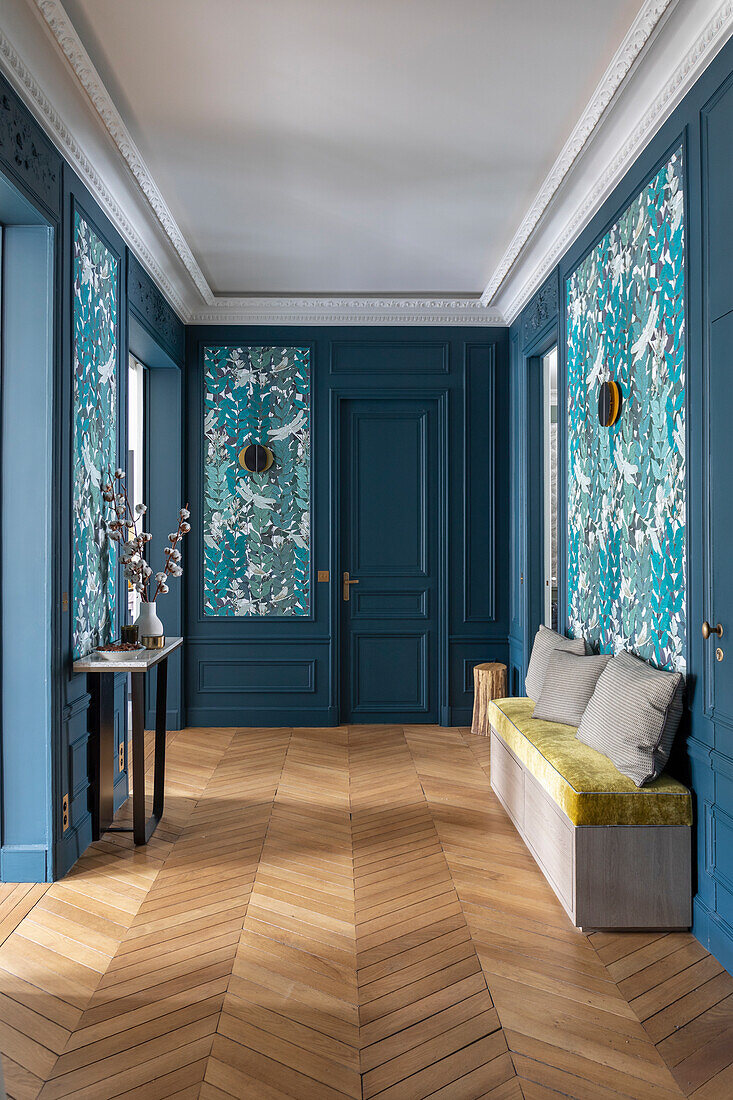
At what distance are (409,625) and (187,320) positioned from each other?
2649mm

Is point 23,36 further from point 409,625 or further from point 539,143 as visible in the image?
point 409,625

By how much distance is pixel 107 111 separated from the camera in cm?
294

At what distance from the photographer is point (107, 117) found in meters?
2.98

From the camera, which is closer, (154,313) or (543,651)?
(543,651)

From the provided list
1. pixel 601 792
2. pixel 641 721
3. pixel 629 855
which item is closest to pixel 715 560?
pixel 641 721

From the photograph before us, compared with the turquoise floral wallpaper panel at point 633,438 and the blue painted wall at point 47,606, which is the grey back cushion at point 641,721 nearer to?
the turquoise floral wallpaper panel at point 633,438

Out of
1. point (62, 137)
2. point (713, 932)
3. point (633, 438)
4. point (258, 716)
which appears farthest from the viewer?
point (258, 716)

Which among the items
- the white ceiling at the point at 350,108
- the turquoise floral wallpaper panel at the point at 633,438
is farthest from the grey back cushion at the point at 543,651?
the white ceiling at the point at 350,108

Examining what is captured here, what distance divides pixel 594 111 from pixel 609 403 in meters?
1.12

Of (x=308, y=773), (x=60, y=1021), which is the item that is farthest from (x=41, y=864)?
(x=308, y=773)

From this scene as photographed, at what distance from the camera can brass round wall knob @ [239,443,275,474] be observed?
5.48m

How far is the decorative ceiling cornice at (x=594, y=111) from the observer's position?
2.43 metres

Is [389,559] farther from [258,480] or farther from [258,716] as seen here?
[258,716]

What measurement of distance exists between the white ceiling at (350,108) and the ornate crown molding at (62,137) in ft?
0.74
